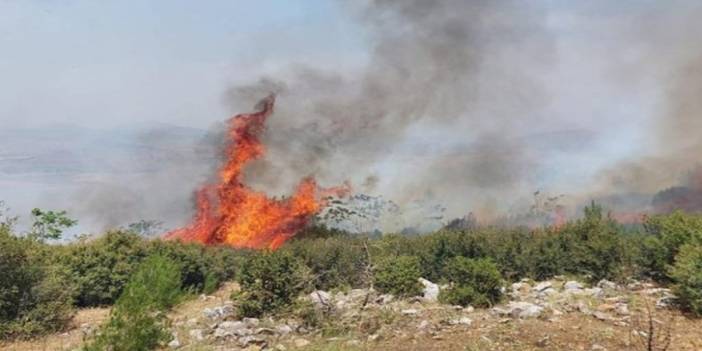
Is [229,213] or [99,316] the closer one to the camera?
[99,316]

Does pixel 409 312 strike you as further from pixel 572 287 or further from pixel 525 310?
pixel 572 287

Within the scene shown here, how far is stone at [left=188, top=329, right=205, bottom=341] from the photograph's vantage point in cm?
862

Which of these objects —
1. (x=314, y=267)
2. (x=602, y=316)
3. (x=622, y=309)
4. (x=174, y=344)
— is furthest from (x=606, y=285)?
(x=174, y=344)

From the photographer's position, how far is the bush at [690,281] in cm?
906

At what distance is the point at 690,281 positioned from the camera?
9227mm

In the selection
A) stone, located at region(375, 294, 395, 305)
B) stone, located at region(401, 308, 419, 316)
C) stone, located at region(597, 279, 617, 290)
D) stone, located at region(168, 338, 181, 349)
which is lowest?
stone, located at region(168, 338, 181, 349)

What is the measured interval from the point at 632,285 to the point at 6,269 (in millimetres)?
13617

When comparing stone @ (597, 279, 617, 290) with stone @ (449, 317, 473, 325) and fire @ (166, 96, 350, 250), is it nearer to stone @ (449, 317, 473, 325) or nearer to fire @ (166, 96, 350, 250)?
stone @ (449, 317, 473, 325)

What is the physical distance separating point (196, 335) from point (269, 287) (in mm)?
1925

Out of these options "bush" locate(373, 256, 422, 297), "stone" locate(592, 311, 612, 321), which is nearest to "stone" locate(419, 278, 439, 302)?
"bush" locate(373, 256, 422, 297)

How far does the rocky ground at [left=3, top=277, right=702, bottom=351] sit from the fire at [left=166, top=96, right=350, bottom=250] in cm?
1612

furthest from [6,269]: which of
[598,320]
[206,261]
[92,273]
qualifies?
[598,320]

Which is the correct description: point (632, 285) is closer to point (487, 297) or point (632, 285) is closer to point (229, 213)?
point (487, 297)

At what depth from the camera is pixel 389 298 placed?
434 inches
